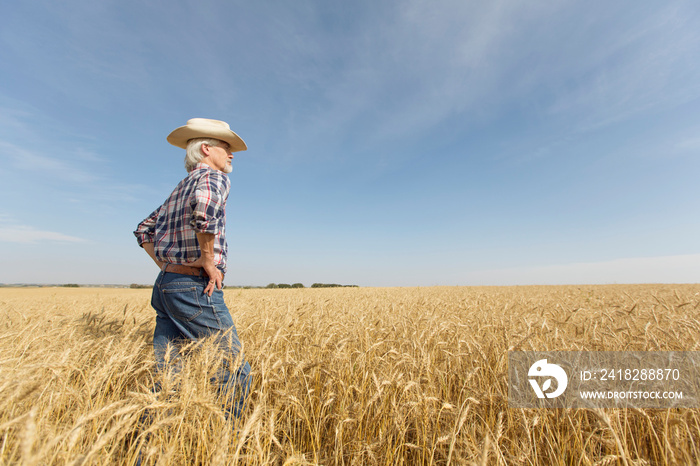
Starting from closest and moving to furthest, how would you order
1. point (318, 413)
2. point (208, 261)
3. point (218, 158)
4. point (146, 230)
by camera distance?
1. point (318, 413)
2. point (208, 261)
3. point (218, 158)
4. point (146, 230)

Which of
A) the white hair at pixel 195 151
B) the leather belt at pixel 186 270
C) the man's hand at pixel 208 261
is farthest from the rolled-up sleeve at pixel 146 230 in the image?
the man's hand at pixel 208 261

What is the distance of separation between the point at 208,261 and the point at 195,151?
1100mm

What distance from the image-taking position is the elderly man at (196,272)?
6.93 feet

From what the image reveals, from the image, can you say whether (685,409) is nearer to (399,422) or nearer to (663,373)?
(663,373)

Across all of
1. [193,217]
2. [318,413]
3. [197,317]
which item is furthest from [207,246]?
[318,413]

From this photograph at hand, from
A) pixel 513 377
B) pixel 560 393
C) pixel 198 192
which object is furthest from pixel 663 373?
pixel 198 192

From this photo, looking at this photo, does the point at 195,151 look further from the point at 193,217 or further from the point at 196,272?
the point at 196,272

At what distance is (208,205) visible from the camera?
211 cm

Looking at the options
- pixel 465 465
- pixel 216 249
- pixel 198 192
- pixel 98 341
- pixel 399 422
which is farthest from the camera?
pixel 98 341

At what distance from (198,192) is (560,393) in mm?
3031

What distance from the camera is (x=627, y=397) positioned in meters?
2.19

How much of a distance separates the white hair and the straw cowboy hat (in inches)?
2.7

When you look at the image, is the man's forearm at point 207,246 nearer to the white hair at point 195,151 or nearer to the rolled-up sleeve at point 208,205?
the rolled-up sleeve at point 208,205

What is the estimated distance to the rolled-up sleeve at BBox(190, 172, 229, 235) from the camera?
2080mm
